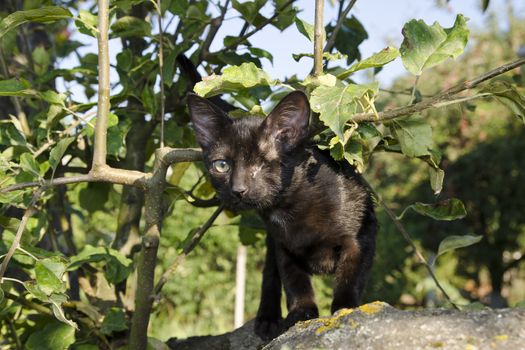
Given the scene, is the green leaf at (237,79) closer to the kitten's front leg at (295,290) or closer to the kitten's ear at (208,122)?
the kitten's ear at (208,122)

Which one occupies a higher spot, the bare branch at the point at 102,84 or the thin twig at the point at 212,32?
the thin twig at the point at 212,32

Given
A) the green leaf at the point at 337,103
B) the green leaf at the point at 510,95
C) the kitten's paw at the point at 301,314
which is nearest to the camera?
the green leaf at the point at 337,103

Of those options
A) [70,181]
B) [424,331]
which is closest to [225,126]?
[70,181]

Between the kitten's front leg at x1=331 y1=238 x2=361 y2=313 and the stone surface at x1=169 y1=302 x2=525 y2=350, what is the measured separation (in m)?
0.58

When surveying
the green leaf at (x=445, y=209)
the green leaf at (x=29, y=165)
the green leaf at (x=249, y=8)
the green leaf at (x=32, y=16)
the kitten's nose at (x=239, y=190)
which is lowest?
the green leaf at (x=445, y=209)

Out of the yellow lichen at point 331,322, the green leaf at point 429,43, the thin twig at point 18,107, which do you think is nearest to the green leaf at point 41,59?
the thin twig at point 18,107

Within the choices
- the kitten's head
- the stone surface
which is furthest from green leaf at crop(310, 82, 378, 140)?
the kitten's head

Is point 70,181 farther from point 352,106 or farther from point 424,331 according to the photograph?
point 424,331

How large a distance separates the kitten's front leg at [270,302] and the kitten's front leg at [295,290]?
0.79ft

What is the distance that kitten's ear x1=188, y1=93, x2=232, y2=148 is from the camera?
291 cm

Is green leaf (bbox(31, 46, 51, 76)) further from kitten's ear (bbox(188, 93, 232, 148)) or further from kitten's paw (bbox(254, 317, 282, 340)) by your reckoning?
kitten's paw (bbox(254, 317, 282, 340))

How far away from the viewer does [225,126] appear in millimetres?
2945

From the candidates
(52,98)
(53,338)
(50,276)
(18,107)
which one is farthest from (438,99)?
(18,107)

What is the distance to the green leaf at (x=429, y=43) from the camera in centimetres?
225
